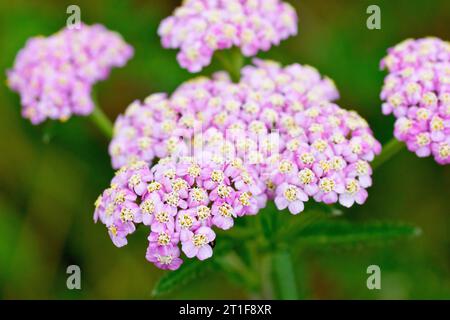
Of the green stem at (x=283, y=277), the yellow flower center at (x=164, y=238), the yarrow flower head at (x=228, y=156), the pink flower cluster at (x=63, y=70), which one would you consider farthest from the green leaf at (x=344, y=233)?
the pink flower cluster at (x=63, y=70)

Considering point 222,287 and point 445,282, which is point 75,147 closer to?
point 222,287

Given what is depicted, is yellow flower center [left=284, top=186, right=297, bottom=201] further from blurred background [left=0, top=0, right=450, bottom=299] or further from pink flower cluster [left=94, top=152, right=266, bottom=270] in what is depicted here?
blurred background [left=0, top=0, right=450, bottom=299]

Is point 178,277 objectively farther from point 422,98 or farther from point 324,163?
point 422,98

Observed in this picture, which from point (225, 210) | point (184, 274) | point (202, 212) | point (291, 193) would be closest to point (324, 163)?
point (291, 193)

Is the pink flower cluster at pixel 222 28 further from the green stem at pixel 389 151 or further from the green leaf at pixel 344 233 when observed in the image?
the green leaf at pixel 344 233

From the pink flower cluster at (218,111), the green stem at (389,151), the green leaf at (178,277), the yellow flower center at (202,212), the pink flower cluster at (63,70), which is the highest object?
the pink flower cluster at (63,70)

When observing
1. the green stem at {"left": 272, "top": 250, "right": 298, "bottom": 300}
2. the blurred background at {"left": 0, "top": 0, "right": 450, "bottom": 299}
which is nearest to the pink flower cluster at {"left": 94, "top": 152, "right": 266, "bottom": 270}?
the green stem at {"left": 272, "top": 250, "right": 298, "bottom": 300}
